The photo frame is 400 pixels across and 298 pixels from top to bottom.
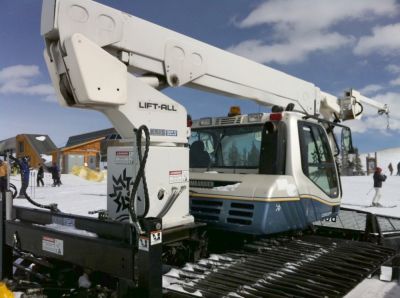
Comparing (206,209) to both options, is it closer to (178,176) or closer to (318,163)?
(178,176)

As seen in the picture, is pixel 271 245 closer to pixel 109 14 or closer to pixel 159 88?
pixel 159 88

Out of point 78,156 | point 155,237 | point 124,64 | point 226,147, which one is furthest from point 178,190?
point 78,156

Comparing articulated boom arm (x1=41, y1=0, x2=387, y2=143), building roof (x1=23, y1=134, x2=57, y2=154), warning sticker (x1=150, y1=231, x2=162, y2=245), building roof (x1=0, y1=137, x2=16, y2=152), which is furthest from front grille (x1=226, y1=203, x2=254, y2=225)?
building roof (x1=0, y1=137, x2=16, y2=152)

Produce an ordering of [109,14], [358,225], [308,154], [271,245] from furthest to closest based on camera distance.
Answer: [358,225] < [308,154] < [271,245] < [109,14]

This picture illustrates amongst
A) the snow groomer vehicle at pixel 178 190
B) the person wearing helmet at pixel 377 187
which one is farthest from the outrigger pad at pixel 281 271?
the person wearing helmet at pixel 377 187

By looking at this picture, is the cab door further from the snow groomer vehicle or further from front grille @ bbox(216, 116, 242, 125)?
front grille @ bbox(216, 116, 242, 125)

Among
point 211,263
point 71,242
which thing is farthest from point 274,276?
point 71,242

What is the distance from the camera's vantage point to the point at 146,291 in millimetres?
2793

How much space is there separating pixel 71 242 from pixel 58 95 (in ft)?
4.07

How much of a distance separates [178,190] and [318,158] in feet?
7.07

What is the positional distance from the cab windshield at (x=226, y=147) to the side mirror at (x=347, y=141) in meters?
1.41

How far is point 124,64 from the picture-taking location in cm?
355

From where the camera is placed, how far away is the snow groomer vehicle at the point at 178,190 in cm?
318

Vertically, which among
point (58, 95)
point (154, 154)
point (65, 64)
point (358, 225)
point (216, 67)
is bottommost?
point (358, 225)
